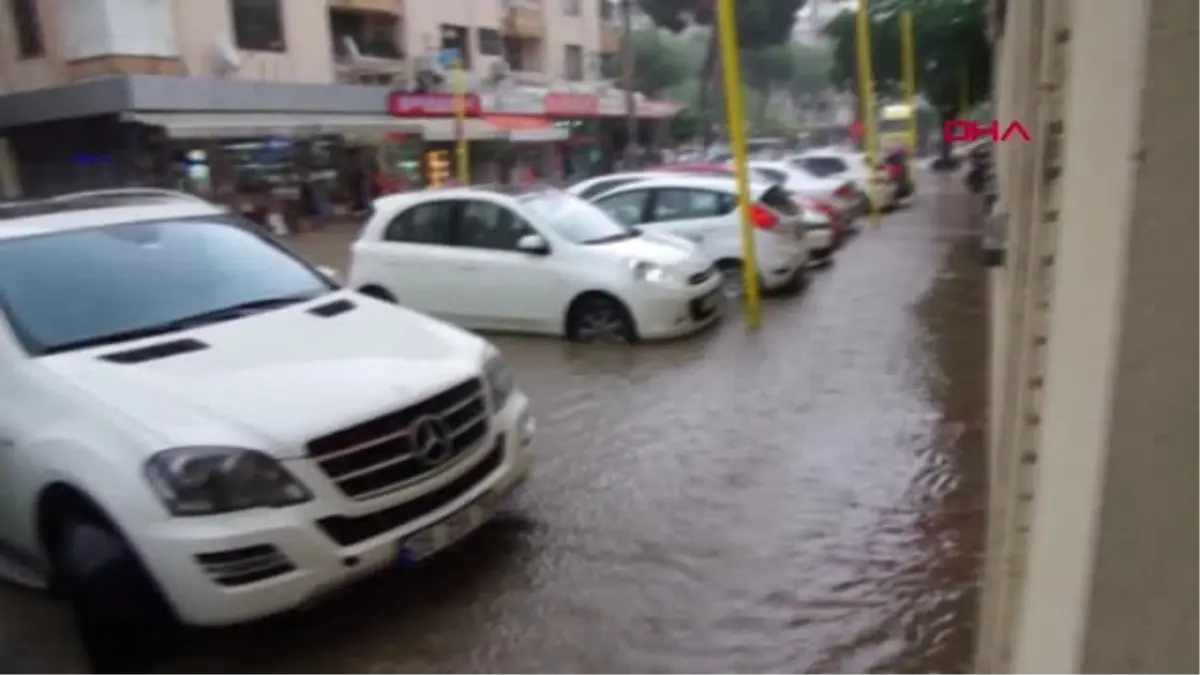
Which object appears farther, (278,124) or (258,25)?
(258,25)

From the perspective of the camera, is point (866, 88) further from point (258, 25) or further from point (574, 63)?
point (574, 63)

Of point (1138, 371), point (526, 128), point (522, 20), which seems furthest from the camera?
point (522, 20)

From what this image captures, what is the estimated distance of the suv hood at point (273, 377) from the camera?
3.96 metres

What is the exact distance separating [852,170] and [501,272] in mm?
14058

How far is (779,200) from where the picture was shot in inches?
508

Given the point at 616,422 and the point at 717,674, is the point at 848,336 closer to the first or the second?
the point at 616,422

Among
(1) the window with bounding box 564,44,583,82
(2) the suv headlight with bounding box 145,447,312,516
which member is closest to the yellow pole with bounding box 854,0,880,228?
(2) the suv headlight with bounding box 145,447,312,516

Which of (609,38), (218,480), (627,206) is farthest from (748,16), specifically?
(218,480)

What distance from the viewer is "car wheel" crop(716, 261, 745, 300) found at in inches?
475

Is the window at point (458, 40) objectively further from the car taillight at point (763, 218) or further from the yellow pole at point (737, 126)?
the yellow pole at point (737, 126)

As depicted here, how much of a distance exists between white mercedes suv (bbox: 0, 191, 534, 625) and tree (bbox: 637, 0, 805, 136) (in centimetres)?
4440

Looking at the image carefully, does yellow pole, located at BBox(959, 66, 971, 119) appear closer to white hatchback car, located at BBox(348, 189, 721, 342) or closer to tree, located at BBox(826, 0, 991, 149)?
tree, located at BBox(826, 0, 991, 149)

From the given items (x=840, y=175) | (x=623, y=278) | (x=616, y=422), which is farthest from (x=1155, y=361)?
(x=840, y=175)

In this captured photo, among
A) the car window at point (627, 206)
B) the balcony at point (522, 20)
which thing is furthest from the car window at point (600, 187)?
the balcony at point (522, 20)
